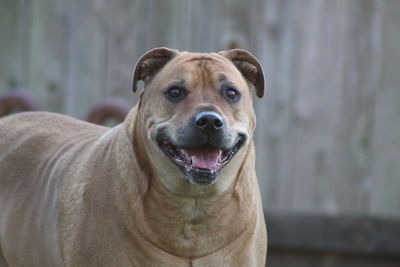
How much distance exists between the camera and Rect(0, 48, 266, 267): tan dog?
18.1ft

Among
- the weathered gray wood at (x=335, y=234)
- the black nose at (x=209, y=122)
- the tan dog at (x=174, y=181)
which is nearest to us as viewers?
the black nose at (x=209, y=122)

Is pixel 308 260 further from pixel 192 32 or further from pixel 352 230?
pixel 192 32

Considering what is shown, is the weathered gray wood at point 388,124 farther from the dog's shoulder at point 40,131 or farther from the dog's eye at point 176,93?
the dog's eye at point 176,93

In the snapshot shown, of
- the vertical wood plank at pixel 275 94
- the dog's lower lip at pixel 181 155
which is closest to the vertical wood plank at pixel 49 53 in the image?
the vertical wood plank at pixel 275 94

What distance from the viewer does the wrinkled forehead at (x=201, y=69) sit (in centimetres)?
568

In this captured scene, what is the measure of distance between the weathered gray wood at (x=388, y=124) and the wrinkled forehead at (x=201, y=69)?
363cm

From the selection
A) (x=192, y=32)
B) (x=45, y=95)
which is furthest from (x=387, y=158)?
(x=45, y=95)

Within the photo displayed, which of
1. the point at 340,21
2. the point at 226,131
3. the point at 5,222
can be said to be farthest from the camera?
the point at 340,21

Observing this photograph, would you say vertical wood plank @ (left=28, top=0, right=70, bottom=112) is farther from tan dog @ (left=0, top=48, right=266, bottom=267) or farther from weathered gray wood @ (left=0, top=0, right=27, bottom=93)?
tan dog @ (left=0, top=48, right=266, bottom=267)

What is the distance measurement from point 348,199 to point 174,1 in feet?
7.55

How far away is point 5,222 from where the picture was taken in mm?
6566

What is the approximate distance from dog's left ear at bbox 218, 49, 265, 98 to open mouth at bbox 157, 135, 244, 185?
55cm

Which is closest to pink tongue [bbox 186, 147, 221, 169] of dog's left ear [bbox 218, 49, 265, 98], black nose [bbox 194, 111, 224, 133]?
black nose [bbox 194, 111, 224, 133]

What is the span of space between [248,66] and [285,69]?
3.25 meters
